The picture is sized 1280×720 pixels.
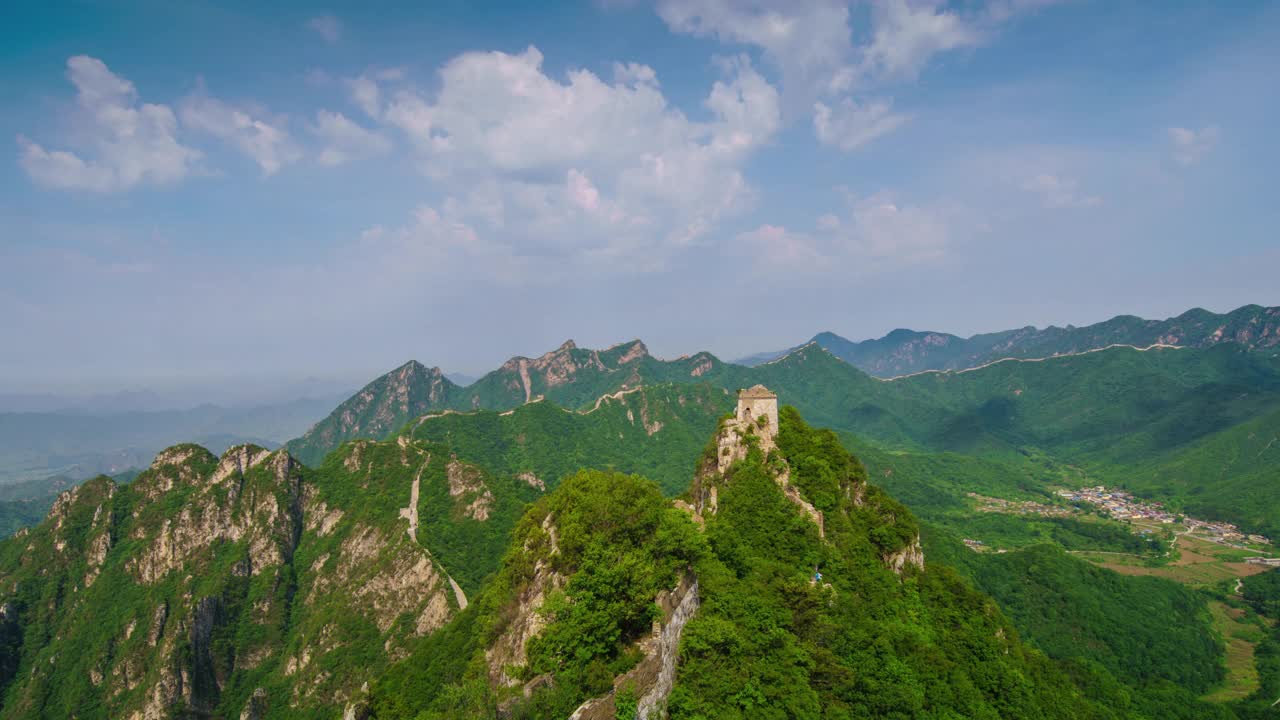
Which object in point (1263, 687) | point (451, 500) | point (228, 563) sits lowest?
point (1263, 687)

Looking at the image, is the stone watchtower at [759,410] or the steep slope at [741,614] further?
the stone watchtower at [759,410]

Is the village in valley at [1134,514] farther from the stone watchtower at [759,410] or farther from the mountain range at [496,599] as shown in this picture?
the stone watchtower at [759,410]

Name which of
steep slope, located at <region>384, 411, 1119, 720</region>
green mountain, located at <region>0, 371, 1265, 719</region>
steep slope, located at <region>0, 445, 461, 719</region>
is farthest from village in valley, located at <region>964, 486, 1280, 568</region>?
steep slope, located at <region>0, 445, 461, 719</region>

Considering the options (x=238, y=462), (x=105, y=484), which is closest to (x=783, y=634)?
(x=238, y=462)

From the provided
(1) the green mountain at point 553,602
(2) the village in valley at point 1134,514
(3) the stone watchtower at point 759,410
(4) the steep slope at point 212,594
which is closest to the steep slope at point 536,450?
(1) the green mountain at point 553,602

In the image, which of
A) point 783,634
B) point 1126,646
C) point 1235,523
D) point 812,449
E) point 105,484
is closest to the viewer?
point 783,634

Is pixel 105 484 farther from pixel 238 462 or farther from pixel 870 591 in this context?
pixel 870 591

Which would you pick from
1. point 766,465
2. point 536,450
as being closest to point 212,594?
point 766,465
